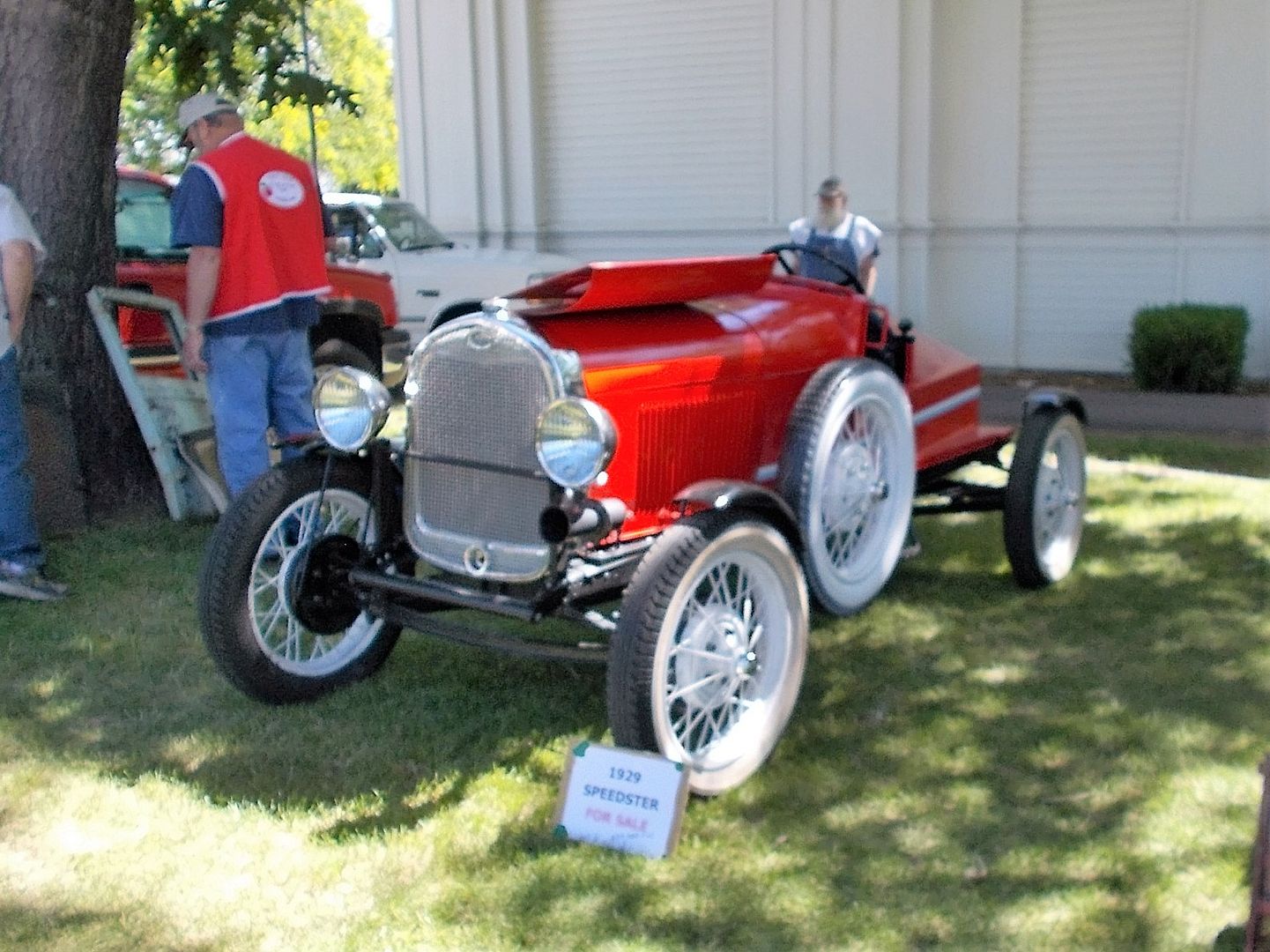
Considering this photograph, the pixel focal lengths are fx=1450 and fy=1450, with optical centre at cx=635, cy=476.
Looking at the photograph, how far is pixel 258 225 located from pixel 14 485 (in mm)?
1452

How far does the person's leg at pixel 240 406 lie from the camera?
6086 millimetres

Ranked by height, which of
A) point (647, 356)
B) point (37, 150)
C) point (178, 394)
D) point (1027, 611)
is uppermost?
point (37, 150)

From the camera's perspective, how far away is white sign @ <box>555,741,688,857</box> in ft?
11.8

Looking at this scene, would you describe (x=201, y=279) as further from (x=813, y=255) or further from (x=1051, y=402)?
(x=1051, y=402)

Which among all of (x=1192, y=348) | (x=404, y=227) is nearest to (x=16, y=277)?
(x=404, y=227)

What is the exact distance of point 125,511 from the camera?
7141 millimetres

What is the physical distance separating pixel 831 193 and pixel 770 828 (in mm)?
5857

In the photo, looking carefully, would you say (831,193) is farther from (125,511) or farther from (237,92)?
(125,511)

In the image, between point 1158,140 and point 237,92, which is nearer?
point 237,92

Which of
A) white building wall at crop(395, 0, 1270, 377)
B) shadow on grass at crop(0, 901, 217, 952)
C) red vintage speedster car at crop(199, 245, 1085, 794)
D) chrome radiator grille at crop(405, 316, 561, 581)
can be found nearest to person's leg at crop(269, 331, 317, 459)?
red vintage speedster car at crop(199, 245, 1085, 794)

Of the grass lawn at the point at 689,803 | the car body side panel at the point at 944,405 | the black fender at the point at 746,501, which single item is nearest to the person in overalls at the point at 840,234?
the car body side panel at the point at 944,405

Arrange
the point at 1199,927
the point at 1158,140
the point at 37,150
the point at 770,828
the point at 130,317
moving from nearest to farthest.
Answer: the point at 1199,927 → the point at 770,828 → the point at 37,150 → the point at 130,317 → the point at 1158,140

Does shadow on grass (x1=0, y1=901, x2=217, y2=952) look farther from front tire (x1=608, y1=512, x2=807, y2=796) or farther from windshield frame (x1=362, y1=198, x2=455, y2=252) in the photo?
windshield frame (x1=362, y1=198, x2=455, y2=252)

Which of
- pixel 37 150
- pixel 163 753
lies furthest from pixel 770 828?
pixel 37 150
